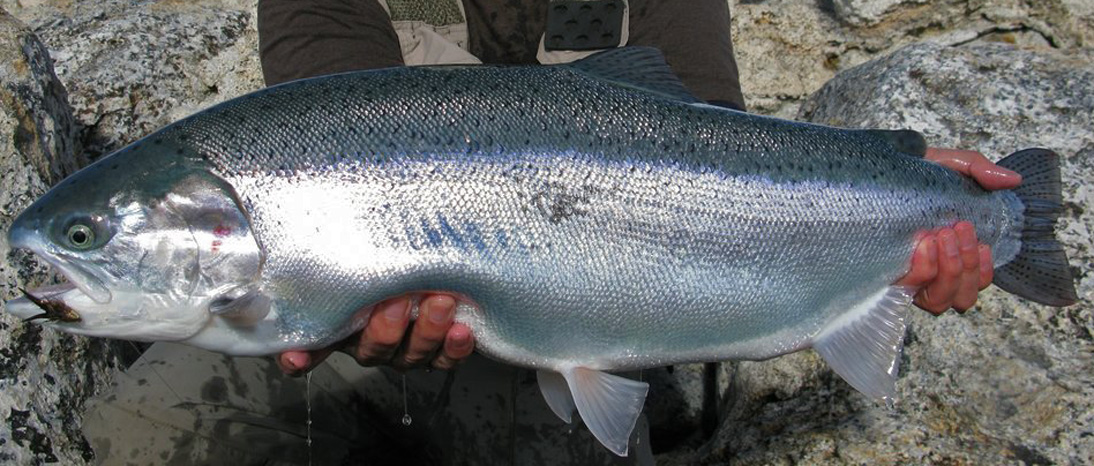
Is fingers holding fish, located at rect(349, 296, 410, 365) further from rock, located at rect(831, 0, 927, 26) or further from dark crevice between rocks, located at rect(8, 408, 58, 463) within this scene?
rock, located at rect(831, 0, 927, 26)

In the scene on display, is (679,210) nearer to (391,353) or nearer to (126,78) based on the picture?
(391,353)

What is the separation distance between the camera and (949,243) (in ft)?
7.77

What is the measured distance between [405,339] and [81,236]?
845 millimetres

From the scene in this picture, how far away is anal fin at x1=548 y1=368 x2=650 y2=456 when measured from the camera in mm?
2271

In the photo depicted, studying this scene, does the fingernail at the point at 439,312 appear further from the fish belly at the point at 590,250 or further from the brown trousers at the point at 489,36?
the brown trousers at the point at 489,36

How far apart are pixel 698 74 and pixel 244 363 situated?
6.51ft

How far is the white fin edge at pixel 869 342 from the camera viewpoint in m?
2.43

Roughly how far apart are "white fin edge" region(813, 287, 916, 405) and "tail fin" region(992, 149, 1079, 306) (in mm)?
342

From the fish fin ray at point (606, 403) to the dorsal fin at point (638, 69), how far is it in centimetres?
79

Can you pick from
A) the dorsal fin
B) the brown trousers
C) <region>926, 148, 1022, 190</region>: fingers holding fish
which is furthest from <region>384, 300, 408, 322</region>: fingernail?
<region>926, 148, 1022, 190</region>: fingers holding fish

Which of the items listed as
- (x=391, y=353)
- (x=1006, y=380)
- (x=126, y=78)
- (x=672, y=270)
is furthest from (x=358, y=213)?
(x=126, y=78)

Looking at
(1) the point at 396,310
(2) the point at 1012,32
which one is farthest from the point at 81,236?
(2) the point at 1012,32

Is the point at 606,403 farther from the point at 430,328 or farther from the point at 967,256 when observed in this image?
the point at 967,256

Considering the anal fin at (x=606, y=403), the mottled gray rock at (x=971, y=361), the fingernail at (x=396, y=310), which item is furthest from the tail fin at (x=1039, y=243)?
the fingernail at (x=396, y=310)
